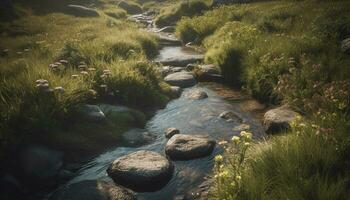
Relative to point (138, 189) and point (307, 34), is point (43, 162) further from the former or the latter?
point (307, 34)

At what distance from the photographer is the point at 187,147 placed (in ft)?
28.6

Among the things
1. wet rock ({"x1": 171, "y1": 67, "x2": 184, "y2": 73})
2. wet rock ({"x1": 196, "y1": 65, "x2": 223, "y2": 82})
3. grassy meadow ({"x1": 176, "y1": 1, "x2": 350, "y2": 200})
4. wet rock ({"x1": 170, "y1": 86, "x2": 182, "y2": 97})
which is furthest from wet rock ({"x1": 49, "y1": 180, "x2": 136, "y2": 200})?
wet rock ({"x1": 171, "y1": 67, "x2": 184, "y2": 73})

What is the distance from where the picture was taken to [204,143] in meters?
8.86

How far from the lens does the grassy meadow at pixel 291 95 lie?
5620mm

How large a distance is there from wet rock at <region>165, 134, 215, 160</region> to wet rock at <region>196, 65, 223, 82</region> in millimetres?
5856

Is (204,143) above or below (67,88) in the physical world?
below

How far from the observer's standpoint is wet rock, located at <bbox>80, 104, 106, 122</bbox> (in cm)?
988

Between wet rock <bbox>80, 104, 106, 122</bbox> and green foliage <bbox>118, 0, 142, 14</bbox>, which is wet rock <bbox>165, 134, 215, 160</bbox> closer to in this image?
wet rock <bbox>80, 104, 106, 122</bbox>

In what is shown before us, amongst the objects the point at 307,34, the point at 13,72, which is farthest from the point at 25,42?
the point at 307,34

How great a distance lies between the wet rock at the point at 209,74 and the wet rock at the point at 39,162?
773 cm

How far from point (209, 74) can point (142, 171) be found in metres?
7.85

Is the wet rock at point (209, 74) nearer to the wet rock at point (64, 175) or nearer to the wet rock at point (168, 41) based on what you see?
the wet rock at point (64, 175)

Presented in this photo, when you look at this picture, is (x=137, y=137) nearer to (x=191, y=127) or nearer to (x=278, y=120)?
(x=191, y=127)

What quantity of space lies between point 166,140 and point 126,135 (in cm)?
111
